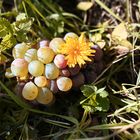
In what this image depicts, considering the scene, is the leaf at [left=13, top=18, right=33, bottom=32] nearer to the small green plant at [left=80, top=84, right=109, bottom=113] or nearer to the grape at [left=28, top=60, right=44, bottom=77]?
the grape at [left=28, top=60, right=44, bottom=77]

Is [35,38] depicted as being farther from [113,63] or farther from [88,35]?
[113,63]

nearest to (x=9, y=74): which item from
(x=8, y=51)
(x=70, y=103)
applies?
(x=8, y=51)

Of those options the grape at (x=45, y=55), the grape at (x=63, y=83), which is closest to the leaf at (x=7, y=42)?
the grape at (x=45, y=55)

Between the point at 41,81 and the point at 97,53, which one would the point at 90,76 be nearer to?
the point at 97,53

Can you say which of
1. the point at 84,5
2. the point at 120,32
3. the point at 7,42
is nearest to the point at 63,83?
the point at 7,42

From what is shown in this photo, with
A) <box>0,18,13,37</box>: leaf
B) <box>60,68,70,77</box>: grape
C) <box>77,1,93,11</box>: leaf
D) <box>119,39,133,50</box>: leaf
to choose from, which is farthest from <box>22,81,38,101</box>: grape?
→ <box>77,1,93,11</box>: leaf

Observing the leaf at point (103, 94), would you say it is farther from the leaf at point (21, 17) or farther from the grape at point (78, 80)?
the leaf at point (21, 17)
